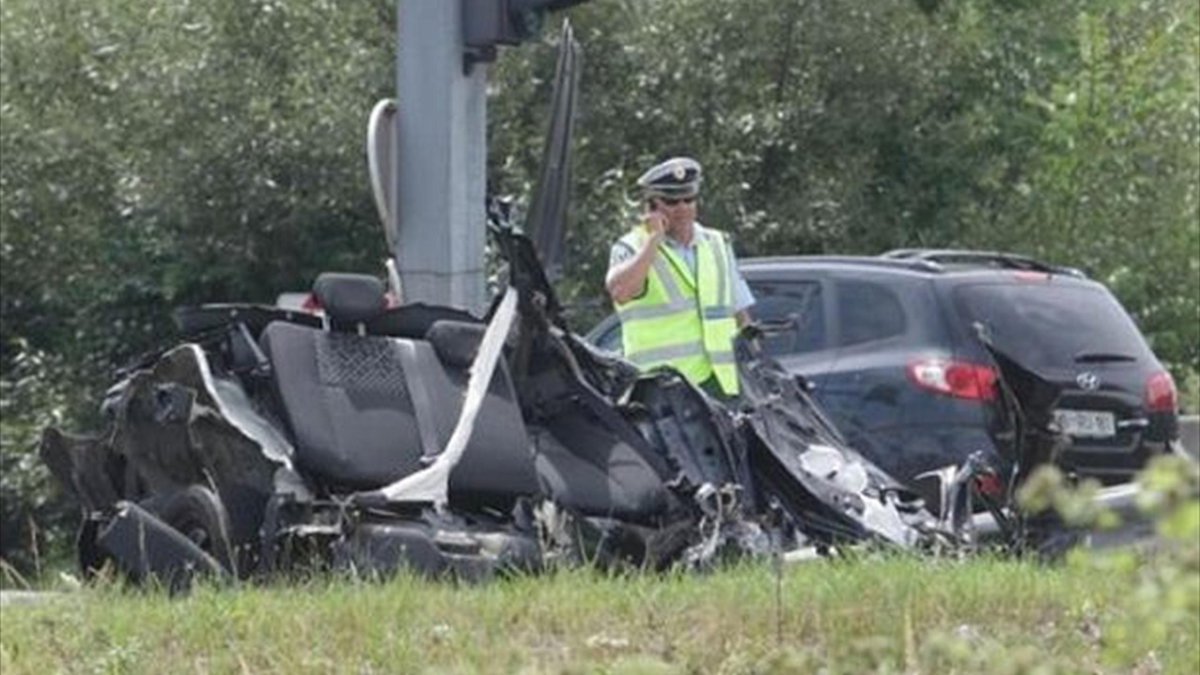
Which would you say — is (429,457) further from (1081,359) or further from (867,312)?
(1081,359)

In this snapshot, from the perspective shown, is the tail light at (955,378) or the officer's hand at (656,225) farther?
the tail light at (955,378)

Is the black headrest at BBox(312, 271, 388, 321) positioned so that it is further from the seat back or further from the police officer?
the police officer

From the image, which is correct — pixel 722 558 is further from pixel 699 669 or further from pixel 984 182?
pixel 984 182

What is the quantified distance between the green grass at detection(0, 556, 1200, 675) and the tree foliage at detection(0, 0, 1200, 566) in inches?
452

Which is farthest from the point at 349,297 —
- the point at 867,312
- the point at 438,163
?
the point at 867,312

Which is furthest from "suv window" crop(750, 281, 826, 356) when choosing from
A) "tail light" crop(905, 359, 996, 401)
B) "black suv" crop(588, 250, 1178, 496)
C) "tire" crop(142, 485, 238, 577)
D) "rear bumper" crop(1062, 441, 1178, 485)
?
"tire" crop(142, 485, 238, 577)

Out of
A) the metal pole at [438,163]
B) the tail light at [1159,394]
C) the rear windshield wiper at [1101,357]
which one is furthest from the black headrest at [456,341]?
the tail light at [1159,394]

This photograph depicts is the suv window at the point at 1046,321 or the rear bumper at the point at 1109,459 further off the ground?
the suv window at the point at 1046,321

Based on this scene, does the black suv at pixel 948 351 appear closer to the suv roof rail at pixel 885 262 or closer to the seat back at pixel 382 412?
the suv roof rail at pixel 885 262

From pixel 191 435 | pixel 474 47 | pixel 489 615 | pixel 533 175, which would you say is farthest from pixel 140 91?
pixel 489 615

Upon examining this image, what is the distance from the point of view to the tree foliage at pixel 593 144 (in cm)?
1969

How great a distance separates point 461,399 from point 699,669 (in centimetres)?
244

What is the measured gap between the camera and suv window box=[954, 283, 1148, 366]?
43.1ft

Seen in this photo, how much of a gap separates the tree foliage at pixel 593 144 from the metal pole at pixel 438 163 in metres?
8.66
